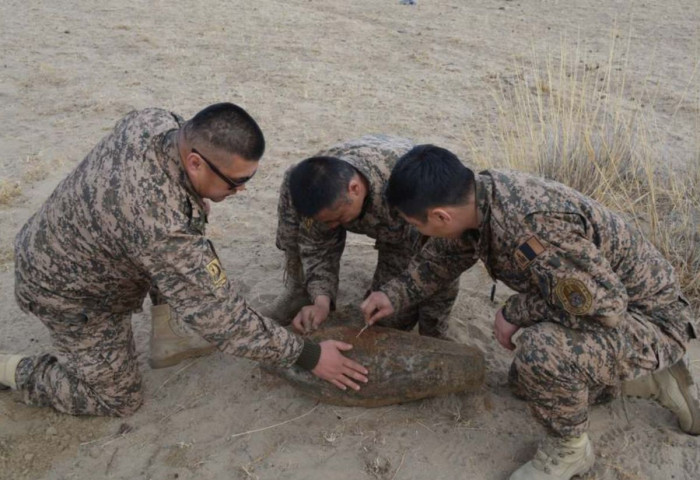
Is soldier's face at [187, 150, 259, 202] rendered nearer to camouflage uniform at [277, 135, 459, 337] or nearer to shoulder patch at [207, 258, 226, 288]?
shoulder patch at [207, 258, 226, 288]

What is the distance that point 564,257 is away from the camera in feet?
8.13

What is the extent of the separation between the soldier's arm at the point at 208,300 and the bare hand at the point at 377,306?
1.70 ft

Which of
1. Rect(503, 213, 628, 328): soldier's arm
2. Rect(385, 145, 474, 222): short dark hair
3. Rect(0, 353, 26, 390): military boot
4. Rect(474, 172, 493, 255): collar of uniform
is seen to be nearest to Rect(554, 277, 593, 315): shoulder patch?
Rect(503, 213, 628, 328): soldier's arm

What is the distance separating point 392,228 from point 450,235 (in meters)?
0.91

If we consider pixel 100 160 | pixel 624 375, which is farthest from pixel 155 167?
pixel 624 375

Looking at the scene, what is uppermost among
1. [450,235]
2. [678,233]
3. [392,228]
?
[450,235]

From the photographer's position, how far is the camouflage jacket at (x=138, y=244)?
2566 millimetres

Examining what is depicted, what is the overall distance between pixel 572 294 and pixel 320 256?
5.48 ft

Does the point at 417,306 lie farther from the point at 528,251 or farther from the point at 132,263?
the point at 132,263

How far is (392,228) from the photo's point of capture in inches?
144

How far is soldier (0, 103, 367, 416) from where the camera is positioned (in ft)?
8.39

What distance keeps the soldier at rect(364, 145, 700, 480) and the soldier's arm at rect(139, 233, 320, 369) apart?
82 centimetres

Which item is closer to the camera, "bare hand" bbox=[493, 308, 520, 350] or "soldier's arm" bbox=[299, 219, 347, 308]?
"bare hand" bbox=[493, 308, 520, 350]

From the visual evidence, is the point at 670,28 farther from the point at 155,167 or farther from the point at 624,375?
the point at 155,167
